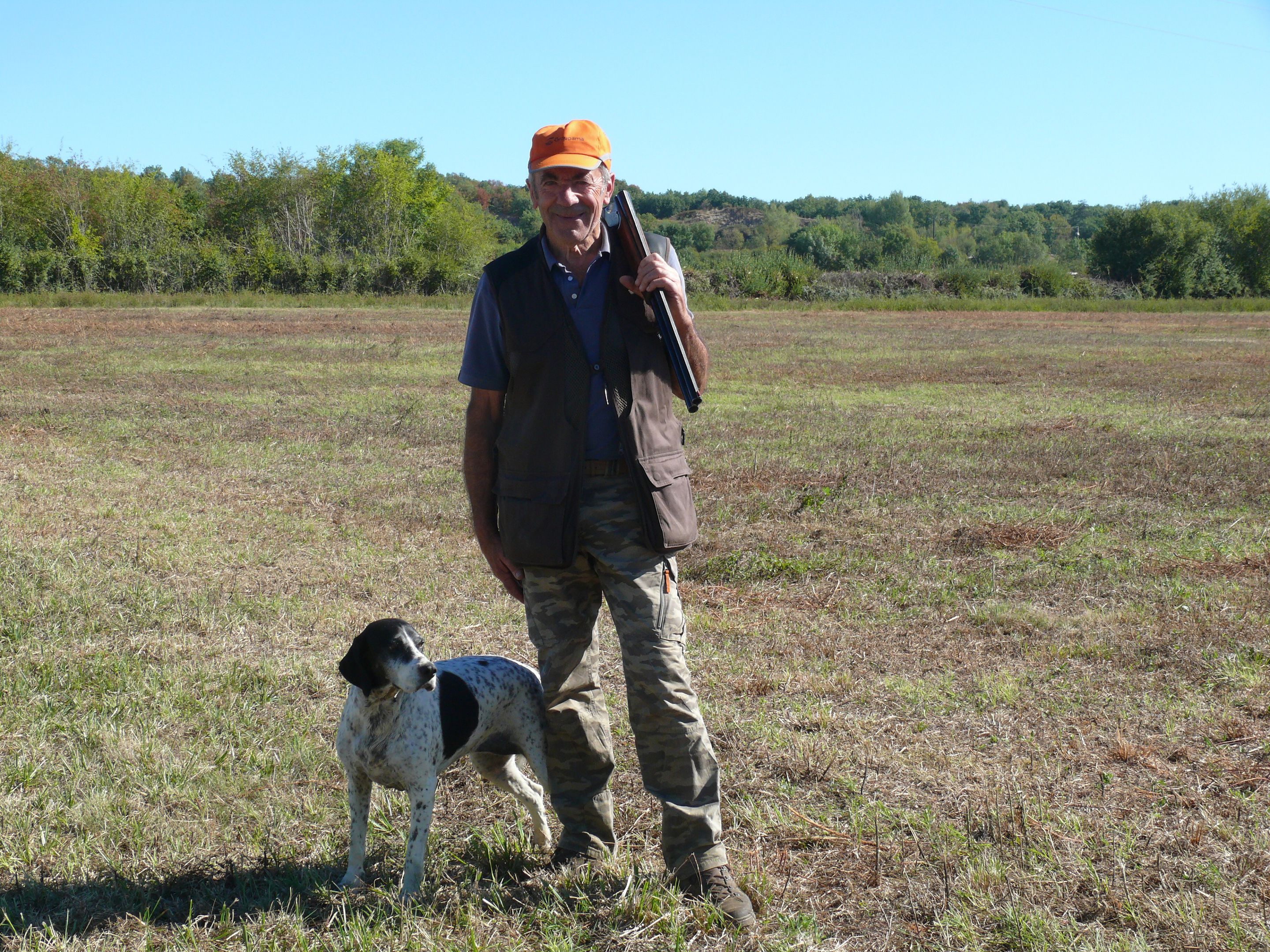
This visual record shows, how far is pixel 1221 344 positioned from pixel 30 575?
28.6 m

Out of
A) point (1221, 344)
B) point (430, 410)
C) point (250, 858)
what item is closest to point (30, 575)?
point (250, 858)

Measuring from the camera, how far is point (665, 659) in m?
3.21

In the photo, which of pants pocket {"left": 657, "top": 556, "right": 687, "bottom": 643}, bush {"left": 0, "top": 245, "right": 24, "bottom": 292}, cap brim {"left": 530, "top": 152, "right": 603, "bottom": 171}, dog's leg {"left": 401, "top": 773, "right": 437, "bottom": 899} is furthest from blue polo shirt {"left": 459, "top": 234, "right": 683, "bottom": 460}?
bush {"left": 0, "top": 245, "right": 24, "bottom": 292}

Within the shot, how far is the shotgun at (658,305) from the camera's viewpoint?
3.13 metres

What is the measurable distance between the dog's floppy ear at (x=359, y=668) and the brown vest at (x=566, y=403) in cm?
53

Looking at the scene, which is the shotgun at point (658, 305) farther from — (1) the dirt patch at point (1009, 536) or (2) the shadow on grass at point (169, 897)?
(1) the dirt patch at point (1009, 536)

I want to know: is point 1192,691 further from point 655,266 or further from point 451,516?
point 451,516

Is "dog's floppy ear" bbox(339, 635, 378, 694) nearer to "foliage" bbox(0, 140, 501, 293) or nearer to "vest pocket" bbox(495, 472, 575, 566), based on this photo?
"vest pocket" bbox(495, 472, 575, 566)

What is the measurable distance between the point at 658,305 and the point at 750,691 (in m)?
2.55

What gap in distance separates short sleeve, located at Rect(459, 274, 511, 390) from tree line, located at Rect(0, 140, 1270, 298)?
4053 cm

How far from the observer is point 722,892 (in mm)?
3230

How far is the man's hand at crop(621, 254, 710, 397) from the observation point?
3070 mm

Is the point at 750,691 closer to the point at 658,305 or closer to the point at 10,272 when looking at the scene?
the point at 658,305

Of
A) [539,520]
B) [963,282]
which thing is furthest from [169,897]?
[963,282]
